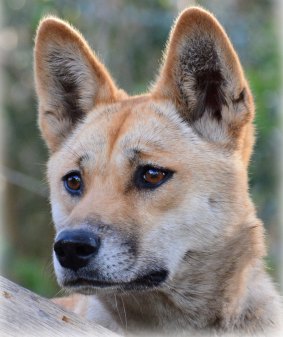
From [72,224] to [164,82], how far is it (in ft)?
4.31

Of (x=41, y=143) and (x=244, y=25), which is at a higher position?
(x=244, y=25)

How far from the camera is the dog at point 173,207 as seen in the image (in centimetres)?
415

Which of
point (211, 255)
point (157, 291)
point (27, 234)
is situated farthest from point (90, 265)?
point (27, 234)

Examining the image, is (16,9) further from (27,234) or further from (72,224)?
(72,224)

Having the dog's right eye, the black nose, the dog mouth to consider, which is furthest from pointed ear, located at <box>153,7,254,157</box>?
the black nose

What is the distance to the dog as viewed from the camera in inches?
163

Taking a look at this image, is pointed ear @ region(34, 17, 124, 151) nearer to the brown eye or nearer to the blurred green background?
the brown eye

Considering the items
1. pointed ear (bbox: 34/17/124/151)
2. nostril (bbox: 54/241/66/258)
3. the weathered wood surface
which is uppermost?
pointed ear (bbox: 34/17/124/151)

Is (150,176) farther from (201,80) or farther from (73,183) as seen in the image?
(201,80)

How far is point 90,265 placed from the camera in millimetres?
4016

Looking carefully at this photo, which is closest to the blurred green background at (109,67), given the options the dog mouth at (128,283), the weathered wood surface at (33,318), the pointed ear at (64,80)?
the pointed ear at (64,80)

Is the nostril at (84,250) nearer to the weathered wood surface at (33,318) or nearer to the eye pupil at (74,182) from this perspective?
the weathered wood surface at (33,318)

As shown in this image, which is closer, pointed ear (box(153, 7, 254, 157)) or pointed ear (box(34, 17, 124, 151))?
pointed ear (box(153, 7, 254, 157))

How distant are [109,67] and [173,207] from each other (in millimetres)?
6858
